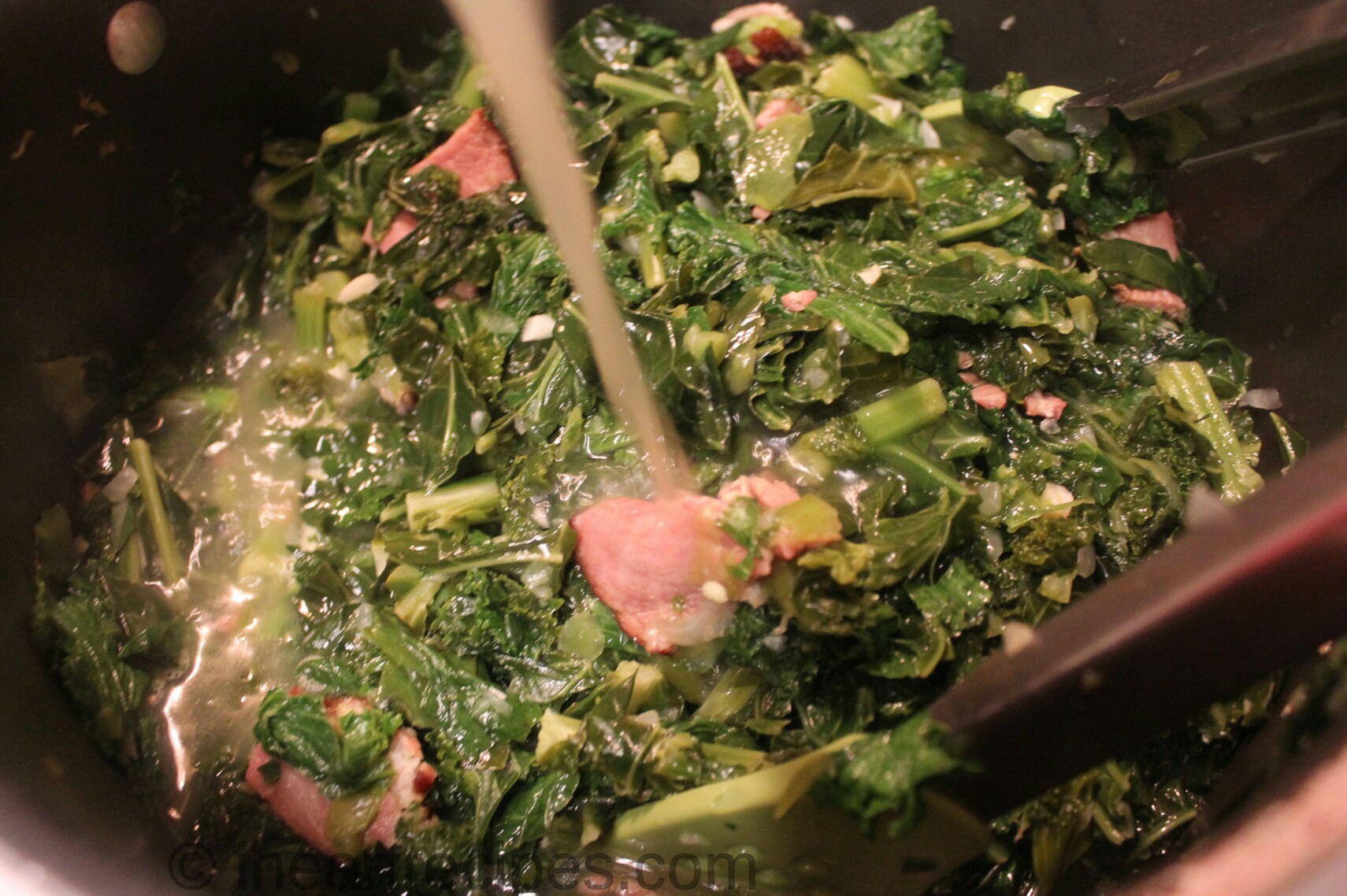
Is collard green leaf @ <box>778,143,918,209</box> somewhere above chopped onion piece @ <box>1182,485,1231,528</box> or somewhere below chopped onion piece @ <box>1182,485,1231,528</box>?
above

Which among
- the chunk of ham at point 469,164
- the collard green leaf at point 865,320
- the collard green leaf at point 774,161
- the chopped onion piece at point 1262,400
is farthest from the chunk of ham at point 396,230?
the chopped onion piece at point 1262,400

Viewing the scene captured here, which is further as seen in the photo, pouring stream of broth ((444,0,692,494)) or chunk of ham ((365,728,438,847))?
pouring stream of broth ((444,0,692,494))

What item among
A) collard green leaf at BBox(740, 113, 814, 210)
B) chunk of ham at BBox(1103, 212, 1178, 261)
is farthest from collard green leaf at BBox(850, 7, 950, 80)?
chunk of ham at BBox(1103, 212, 1178, 261)

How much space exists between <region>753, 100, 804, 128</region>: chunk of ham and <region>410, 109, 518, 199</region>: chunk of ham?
0.89m

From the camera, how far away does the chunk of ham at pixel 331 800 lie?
6.60ft

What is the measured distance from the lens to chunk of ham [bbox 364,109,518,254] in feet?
8.91

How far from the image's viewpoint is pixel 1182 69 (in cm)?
207

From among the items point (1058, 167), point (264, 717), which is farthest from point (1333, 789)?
point (264, 717)

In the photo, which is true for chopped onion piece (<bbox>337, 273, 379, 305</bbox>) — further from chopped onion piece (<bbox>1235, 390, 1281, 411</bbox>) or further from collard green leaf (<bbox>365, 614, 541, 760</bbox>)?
chopped onion piece (<bbox>1235, 390, 1281, 411</bbox>)

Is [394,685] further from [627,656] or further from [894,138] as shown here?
[894,138]

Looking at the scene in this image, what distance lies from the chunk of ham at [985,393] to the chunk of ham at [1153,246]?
612mm

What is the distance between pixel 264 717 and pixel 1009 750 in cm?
186

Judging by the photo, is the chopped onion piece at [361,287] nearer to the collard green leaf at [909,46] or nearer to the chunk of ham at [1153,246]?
the collard green leaf at [909,46]

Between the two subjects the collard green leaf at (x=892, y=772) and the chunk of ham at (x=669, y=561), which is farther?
the chunk of ham at (x=669, y=561)
